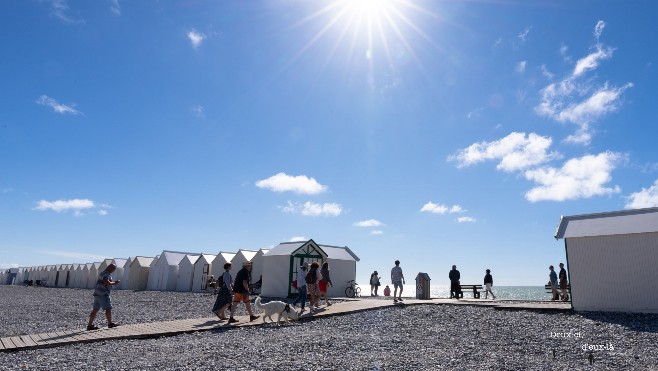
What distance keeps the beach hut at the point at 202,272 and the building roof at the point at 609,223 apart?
A: 32.5 metres

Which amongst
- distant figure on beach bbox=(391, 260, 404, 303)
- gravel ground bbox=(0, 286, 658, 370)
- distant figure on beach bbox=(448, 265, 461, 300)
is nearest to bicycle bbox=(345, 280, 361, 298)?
distant figure on beach bbox=(448, 265, 461, 300)

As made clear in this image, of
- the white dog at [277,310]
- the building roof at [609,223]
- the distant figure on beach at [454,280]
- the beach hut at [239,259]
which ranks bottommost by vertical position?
the white dog at [277,310]

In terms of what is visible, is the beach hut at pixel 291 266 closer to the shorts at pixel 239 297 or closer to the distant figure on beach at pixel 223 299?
the distant figure on beach at pixel 223 299

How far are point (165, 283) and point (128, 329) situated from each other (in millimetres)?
36223

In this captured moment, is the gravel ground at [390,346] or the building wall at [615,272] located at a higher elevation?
the building wall at [615,272]

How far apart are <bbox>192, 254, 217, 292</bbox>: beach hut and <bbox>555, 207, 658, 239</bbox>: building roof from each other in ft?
107

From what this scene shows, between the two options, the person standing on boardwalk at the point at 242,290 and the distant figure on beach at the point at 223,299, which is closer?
the person standing on boardwalk at the point at 242,290

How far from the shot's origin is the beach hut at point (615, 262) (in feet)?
46.2

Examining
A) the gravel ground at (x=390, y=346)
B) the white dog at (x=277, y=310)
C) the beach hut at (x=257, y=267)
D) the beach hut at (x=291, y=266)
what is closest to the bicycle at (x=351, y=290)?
the beach hut at (x=291, y=266)

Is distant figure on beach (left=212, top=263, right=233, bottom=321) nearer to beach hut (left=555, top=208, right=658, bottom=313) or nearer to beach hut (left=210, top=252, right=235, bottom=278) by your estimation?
beach hut (left=555, top=208, right=658, bottom=313)

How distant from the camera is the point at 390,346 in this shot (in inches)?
368

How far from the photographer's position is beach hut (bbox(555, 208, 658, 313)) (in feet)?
46.2

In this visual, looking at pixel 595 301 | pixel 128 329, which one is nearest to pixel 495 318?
pixel 595 301

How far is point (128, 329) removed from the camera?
37.1 feet
